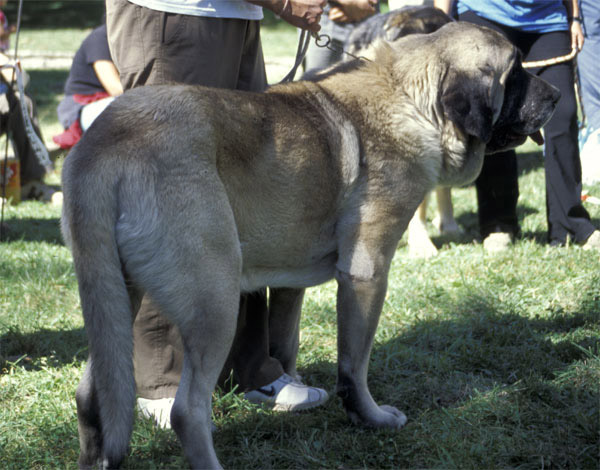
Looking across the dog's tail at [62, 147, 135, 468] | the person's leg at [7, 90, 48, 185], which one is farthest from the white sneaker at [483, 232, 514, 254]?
the person's leg at [7, 90, 48, 185]

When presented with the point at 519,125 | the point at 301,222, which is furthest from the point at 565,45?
the point at 301,222

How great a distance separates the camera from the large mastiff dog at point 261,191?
7.54 ft

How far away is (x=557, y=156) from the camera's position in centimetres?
530

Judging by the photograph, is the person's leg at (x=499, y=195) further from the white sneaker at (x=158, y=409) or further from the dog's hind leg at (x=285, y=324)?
the white sneaker at (x=158, y=409)

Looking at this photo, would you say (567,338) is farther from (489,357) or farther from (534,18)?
(534,18)

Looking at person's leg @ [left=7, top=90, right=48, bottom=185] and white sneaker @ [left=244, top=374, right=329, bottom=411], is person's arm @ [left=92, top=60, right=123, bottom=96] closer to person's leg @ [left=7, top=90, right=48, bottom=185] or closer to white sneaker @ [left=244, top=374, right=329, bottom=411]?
person's leg @ [left=7, top=90, right=48, bottom=185]

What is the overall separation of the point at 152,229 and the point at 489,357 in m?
2.07

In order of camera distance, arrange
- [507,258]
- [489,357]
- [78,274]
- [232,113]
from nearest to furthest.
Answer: [78,274]
[232,113]
[489,357]
[507,258]

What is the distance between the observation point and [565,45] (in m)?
5.15

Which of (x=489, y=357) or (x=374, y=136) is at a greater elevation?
(x=374, y=136)

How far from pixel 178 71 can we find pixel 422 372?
6.06 ft

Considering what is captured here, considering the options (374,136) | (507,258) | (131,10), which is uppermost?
(131,10)

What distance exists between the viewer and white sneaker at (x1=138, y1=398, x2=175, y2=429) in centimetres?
307

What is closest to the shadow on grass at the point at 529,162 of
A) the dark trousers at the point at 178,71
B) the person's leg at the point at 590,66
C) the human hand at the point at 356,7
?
the person's leg at the point at 590,66
